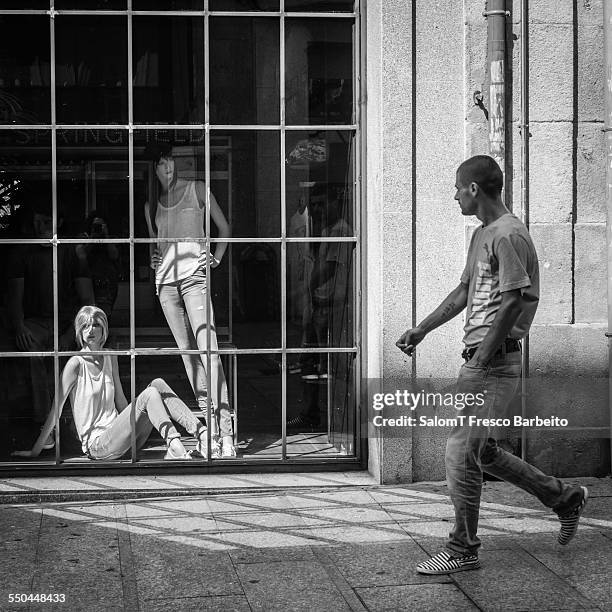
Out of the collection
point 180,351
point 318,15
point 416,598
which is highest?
point 318,15

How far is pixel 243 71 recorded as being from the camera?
24.3ft

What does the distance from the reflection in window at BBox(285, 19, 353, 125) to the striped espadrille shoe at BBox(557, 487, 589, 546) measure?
303 centimetres

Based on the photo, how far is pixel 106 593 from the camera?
5203 mm

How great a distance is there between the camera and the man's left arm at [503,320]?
5.31 m

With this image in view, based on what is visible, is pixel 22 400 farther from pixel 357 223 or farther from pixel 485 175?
pixel 485 175

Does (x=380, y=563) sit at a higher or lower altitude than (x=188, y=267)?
lower

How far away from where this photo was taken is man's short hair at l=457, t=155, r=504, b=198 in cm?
554

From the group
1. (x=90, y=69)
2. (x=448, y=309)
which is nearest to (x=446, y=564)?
(x=448, y=309)

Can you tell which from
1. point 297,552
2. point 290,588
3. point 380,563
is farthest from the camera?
point 297,552

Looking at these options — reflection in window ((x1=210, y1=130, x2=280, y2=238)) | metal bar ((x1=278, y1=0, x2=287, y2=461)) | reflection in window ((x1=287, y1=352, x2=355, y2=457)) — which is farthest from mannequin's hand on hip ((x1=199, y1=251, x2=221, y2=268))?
reflection in window ((x1=287, y1=352, x2=355, y2=457))

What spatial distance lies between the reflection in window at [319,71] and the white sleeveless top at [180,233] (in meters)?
0.85

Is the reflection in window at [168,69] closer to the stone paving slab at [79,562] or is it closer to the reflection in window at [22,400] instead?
the reflection in window at [22,400]

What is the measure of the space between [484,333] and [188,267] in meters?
2.62

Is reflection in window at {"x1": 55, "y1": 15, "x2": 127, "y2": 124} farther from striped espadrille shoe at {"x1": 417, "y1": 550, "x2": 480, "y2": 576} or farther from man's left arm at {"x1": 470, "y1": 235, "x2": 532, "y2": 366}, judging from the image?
striped espadrille shoe at {"x1": 417, "y1": 550, "x2": 480, "y2": 576}
